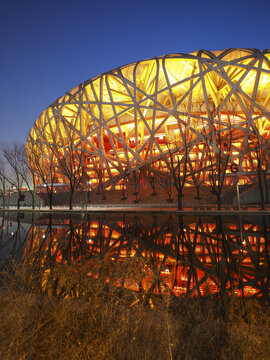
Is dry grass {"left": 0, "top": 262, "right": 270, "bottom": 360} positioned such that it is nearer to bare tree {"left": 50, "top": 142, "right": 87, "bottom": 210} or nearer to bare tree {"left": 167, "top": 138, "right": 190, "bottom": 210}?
bare tree {"left": 167, "top": 138, "right": 190, "bottom": 210}

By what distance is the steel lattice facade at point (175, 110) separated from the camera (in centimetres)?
3634

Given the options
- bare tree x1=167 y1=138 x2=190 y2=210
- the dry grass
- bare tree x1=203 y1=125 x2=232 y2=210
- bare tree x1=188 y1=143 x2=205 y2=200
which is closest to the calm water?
the dry grass

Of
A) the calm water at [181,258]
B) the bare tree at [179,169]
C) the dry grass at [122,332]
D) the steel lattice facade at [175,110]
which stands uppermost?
the steel lattice facade at [175,110]

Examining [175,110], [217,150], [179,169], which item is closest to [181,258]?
[179,169]

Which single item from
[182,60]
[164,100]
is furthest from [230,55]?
[164,100]

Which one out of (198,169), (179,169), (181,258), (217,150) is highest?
(217,150)

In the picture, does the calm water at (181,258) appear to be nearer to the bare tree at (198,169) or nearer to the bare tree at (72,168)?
the bare tree at (72,168)

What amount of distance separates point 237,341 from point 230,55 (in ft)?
153

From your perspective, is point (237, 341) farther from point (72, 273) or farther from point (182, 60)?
point (182, 60)

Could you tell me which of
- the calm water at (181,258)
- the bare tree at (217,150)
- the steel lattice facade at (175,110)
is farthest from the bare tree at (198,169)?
the calm water at (181,258)

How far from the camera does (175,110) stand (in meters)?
38.8

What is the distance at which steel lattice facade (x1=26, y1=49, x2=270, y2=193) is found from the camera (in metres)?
36.3

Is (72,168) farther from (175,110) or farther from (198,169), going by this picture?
(198,169)

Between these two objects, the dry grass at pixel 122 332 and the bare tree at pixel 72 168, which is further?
the bare tree at pixel 72 168
